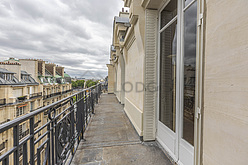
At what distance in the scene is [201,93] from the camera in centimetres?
98

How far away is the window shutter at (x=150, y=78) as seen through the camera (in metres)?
2.32

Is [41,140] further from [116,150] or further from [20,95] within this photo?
[20,95]

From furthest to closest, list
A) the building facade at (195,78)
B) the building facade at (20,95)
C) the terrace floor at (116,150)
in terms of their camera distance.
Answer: the terrace floor at (116,150)
the building facade at (20,95)
the building facade at (195,78)

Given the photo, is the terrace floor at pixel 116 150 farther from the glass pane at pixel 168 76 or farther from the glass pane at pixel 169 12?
the glass pane at pixel 169 12

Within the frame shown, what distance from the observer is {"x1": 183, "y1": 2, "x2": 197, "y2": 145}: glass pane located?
55.6 inches

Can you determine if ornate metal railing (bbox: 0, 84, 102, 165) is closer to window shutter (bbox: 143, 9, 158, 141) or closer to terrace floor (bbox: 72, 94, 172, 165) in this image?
terrace floor (bbox: 72, 94, 172, 165)

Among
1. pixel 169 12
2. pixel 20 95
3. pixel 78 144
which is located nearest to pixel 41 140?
pixel 78 144

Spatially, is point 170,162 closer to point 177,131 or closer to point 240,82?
point 177,131

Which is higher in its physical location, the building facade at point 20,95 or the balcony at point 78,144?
the building facade at point 20,95

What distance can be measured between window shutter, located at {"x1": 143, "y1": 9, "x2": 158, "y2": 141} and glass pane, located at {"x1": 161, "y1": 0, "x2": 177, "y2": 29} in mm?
177

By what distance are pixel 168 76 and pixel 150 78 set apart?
0.42 meters

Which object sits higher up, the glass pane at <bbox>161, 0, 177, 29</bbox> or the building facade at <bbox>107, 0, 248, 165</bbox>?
the glass pane at <bbox>161, 0, 177, 29</bbox>

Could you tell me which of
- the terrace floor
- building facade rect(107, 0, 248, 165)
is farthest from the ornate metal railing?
building facade rect(107, 0, 248, 165)

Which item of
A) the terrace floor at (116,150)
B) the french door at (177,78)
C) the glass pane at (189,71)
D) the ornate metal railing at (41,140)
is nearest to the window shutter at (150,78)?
the french door at (177,78)
